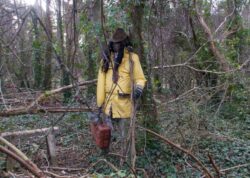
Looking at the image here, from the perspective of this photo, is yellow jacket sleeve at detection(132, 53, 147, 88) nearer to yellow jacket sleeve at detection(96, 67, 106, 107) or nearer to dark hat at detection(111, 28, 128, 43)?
dark hat at detection(111, 28, 128, 43)

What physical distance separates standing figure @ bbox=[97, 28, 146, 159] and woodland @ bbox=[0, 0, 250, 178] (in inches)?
9.3

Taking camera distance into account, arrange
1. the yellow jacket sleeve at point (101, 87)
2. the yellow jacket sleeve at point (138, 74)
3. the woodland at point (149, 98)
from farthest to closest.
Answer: the yellow jacket sleeve at point (101, 87)
the yellow jacket sleeve at point (138, 74)
the woodland at point (149, 98)

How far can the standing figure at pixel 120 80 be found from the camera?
604cm

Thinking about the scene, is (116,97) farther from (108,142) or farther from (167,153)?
(167,153)

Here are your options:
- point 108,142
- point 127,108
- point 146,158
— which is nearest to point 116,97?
point 127,108

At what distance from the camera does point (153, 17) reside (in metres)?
7.41

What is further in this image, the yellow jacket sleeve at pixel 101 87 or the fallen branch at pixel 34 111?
the fallen branch at pixel 34 111

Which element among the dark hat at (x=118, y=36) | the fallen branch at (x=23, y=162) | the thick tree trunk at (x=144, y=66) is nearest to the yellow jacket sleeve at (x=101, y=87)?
the dark hat at (x=118, y=36)

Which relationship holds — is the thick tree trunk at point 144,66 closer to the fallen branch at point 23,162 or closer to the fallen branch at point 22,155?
the fallen branch at point 22,155

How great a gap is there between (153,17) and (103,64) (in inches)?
66.1

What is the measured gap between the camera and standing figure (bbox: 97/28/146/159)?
6.04 meters

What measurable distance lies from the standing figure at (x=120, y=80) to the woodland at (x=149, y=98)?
0.78 ft

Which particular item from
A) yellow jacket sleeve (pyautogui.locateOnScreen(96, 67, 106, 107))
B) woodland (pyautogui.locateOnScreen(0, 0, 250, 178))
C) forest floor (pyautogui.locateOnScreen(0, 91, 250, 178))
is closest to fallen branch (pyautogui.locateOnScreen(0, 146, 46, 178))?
woodland (pyautogui.locateOnScreen(0, 0, 250, 178))

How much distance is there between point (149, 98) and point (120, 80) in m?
0.75
